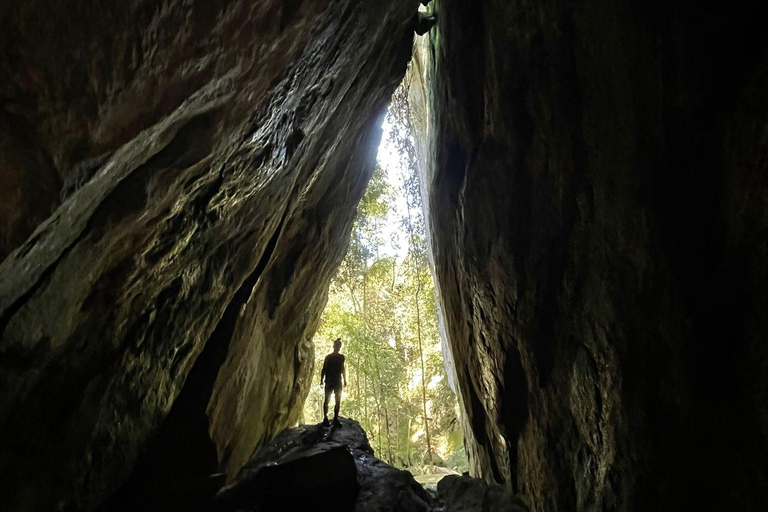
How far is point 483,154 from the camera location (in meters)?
5.85

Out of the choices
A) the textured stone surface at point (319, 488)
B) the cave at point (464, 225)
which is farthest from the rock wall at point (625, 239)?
the textured stone surface at point (319, 488)

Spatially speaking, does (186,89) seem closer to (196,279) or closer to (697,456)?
(196,279)

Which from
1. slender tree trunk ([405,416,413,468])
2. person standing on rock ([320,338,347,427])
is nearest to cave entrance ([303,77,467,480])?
slender tree trunk ([405,416,413,468])

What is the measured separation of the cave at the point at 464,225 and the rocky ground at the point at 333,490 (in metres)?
0.08

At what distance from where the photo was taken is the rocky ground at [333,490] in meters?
5.90

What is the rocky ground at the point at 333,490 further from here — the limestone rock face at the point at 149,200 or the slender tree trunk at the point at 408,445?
the slender tree trunk at the point at 408,445

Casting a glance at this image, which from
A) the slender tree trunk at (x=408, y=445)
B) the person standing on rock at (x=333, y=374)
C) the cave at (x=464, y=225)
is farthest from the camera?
the slender tree trunk at (x=408, y=445)

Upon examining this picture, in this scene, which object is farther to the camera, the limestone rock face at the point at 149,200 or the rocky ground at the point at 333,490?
the rocky ground at the point at 333,490

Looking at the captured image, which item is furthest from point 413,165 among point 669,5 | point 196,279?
point 669,5

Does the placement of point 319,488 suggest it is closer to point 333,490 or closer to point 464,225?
point 333,490

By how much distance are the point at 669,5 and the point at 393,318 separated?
663 inches

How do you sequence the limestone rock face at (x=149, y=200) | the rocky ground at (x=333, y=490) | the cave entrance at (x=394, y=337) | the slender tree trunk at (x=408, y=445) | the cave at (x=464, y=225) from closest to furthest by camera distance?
the limestone rock face at (x=149, y=200)
the cave at (x=464, y=225)
the rocky ground at (x=333, y=490)
the cave entrance at (x=394, y=337)
the slender tree trunk at (x=408, y=445)

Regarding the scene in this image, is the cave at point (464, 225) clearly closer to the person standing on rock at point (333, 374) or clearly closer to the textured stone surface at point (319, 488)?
the textured stone surface at point (319, 488)

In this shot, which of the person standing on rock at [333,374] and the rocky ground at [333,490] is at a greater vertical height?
the person standing on rock at [333,374]
